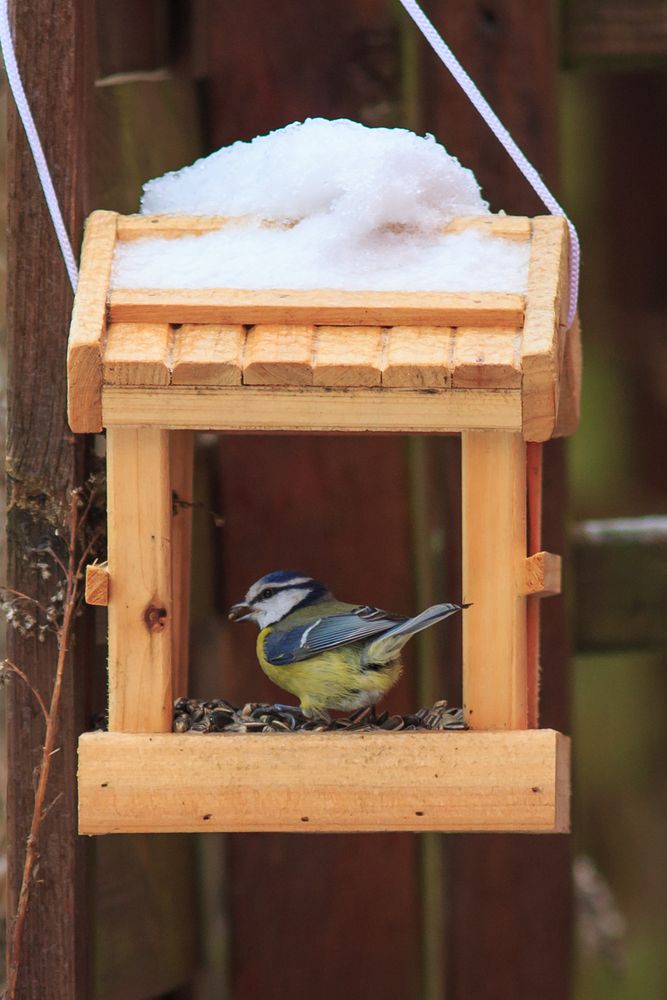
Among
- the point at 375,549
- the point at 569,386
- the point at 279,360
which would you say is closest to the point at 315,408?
the point at 279,360

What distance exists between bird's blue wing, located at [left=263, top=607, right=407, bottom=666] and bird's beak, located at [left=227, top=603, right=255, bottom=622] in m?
0.10

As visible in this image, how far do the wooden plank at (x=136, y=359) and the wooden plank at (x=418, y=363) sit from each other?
0.96 ft

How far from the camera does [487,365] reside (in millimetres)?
1829

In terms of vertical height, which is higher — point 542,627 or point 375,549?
point 375,549

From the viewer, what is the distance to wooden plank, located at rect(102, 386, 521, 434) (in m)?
1.85

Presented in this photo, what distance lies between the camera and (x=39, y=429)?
2.12m

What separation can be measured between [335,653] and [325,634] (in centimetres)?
3

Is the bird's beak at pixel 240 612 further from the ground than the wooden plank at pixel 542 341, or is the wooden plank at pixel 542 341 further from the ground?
the wooden plank at pixel 542 341

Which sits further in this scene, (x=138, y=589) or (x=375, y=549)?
(x=375, y=549)

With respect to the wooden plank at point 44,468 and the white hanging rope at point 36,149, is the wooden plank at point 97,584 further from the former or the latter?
the white hanging rope at point 36,149

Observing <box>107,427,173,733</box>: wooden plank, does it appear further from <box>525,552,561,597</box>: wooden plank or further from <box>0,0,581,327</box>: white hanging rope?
<box>525,552,561,597</box>: wooden plank

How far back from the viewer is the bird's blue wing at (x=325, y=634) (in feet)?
6.71

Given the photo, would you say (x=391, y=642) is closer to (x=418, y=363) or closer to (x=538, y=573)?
(x=538, y=573)

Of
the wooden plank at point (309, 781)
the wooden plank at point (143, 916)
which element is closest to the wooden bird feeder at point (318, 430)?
the wooden plank at point (309, 781)
